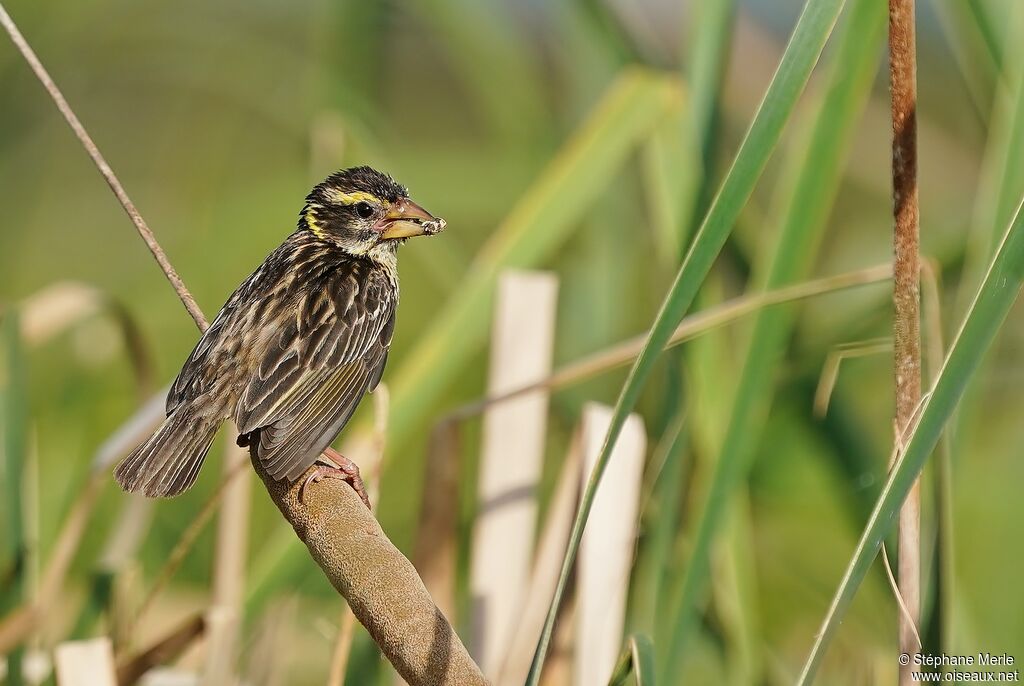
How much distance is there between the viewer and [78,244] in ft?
25.1

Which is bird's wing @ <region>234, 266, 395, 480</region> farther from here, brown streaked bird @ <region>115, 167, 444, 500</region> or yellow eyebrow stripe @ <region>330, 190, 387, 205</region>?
yellow eyebrow stripe @ <region>330, 190, 387, 205</region>

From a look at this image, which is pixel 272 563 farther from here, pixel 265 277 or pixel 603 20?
pixel 603 20

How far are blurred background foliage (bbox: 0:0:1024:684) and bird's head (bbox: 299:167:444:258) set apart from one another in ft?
0.94

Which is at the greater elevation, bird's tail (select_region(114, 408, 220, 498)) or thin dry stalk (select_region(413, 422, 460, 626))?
bird's tail (select_region(114, 408, 220, 498))

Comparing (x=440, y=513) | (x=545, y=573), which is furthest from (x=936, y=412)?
(x=440, y=513)

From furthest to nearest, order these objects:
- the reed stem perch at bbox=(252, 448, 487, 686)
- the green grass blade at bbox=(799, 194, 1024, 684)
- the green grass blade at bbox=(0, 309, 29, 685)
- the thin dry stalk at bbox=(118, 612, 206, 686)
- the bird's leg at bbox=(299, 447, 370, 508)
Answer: the thin dry stalk at bbox=(118, 612, 206, 686) < the green grass blade at bbox=(0, 309, 29, 685) < the bird's leg at bbox=(299, 447, 370, 508) < the reed stem perch at bbox=(252, 448, 487, 686) < the green grass blade at bbox=(799, 194, 1024, 684)

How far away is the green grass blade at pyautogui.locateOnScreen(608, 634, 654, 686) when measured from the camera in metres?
1.67

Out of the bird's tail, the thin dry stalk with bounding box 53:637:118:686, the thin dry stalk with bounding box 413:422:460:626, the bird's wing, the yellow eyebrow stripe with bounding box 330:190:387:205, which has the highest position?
the yellow eyebrow stripe with bounding box 330:190:387:205

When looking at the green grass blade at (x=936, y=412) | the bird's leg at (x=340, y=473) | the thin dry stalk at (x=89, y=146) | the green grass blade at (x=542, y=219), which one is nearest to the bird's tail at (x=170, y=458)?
the bird's leg at (x=340, y=473)

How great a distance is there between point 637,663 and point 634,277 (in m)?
3.21

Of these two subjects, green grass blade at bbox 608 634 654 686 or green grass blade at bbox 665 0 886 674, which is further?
green grass blade at bbox 665 0 886 674

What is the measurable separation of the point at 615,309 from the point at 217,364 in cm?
138

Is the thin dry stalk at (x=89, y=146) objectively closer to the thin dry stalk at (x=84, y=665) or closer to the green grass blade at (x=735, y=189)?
the green grass blade at (x=735, y=189)

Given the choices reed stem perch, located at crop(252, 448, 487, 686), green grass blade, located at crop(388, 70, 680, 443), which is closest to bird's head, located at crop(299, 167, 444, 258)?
green grass blade, located at crop(388, 70, 680, 443)
